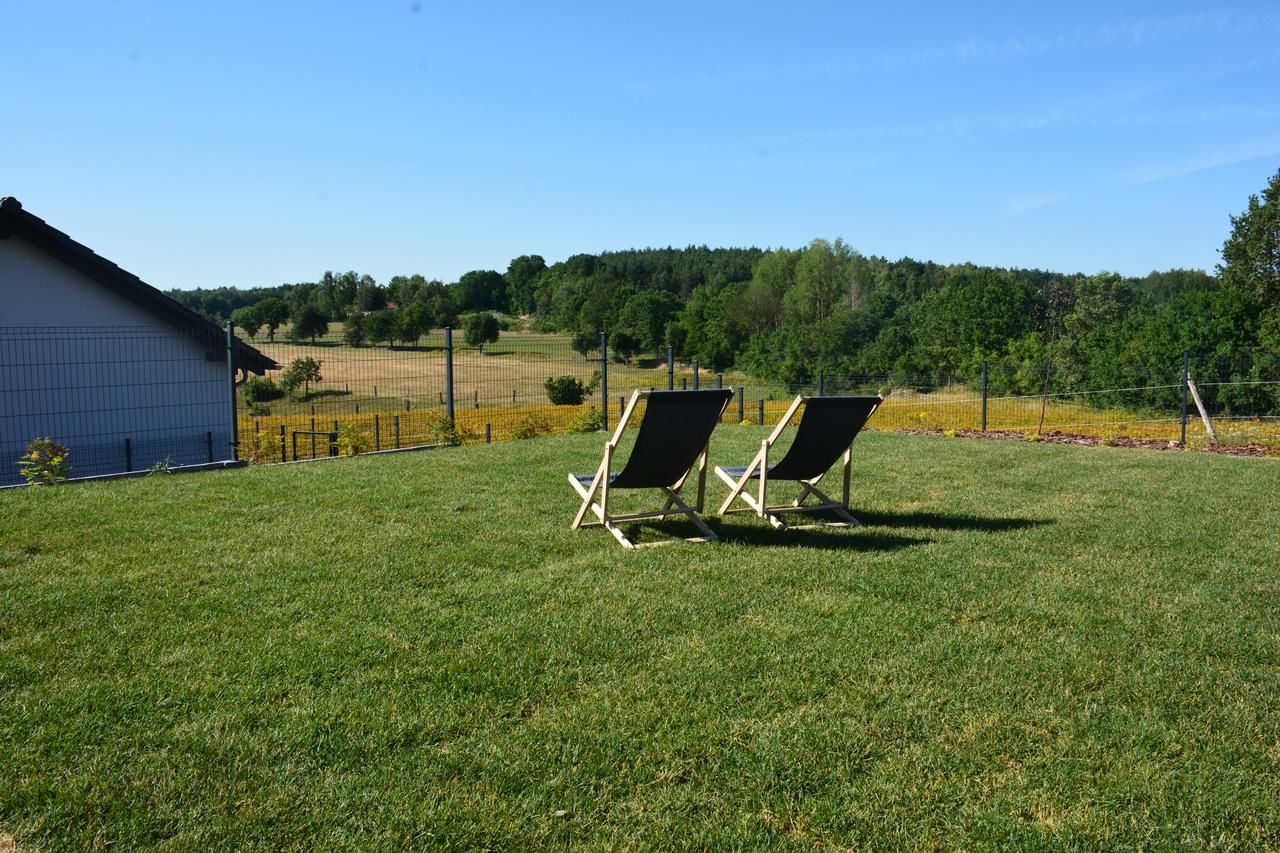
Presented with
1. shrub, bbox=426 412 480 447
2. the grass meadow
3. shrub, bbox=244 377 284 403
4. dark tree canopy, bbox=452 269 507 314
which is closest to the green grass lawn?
shrub, bbox=426 412 480 447

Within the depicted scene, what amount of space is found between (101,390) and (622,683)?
36.0 feet

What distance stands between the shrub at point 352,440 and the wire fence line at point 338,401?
1.3 inches

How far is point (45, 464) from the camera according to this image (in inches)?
353

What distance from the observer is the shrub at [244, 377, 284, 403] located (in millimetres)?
16281

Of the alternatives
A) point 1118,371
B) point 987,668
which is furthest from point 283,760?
point 1118,371

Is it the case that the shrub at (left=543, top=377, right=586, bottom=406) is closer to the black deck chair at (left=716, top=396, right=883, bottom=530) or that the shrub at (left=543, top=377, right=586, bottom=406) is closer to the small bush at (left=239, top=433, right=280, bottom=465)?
the small bush at (left=239, top=433, right=280, bottom=465)

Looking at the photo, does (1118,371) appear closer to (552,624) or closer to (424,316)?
(424,316)

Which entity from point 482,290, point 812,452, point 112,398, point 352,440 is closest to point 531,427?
point 352,440

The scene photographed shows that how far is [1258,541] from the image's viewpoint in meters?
6.03

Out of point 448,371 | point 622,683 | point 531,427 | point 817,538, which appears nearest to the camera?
point 622,683

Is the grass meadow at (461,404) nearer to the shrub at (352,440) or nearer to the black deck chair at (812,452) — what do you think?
the shrub at (352,440)

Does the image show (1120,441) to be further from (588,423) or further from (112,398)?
(112,398)

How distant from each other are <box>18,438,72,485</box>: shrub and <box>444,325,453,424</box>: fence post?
5172mm

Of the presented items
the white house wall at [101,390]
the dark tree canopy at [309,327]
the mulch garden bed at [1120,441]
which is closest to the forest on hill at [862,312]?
the dark tree canopy at [309,327]
